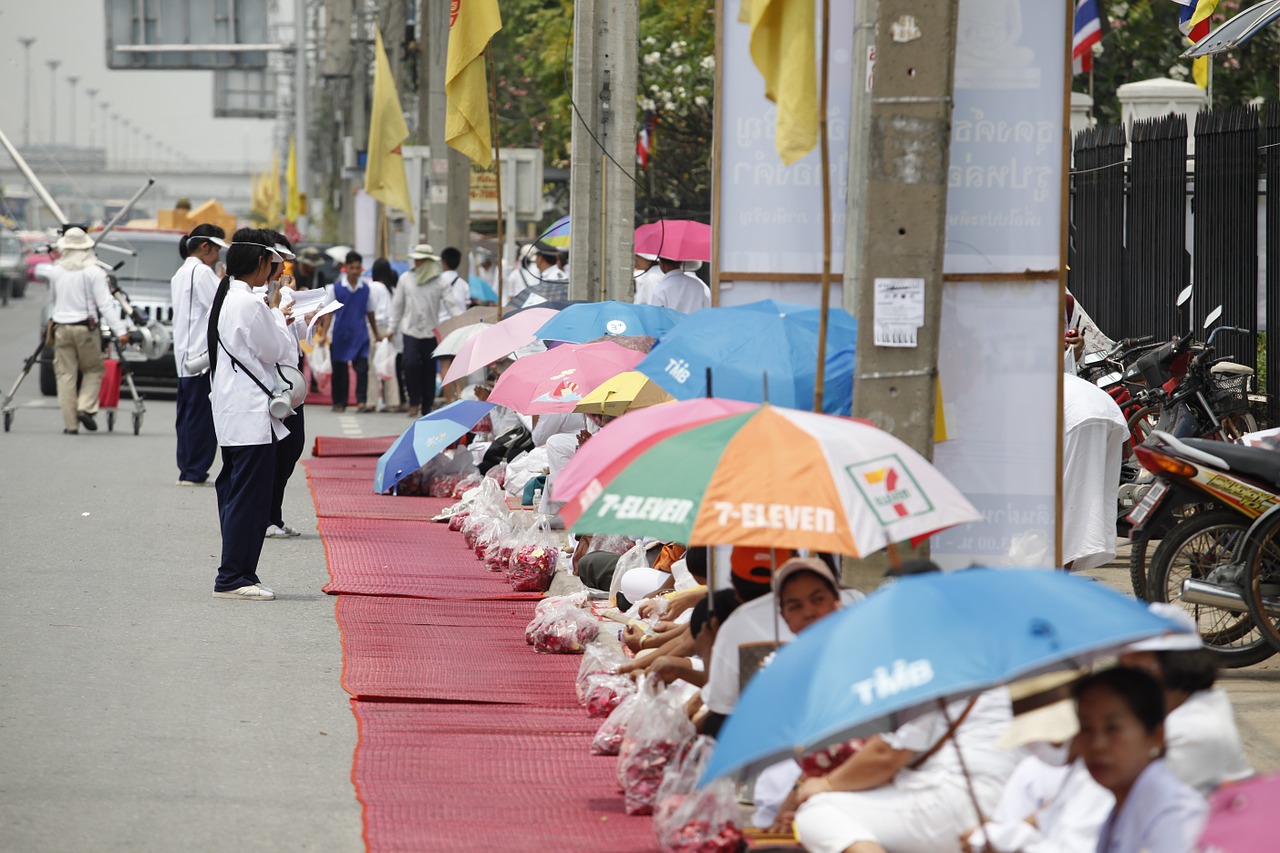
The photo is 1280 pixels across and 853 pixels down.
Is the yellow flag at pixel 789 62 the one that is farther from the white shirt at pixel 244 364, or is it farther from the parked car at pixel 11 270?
the parked car at pixel 11 270

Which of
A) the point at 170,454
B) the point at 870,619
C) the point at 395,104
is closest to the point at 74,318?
the point at 170,454

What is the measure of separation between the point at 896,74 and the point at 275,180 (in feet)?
257

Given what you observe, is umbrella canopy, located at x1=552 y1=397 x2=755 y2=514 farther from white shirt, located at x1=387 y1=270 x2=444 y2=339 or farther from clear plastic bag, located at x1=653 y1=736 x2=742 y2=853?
white shirt, located at x1=387 y1=270 x2=444 y2=339

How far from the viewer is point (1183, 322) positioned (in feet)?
41.7

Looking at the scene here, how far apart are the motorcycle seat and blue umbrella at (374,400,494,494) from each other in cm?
636

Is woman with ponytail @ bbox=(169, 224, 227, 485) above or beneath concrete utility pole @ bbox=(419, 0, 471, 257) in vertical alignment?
beneath

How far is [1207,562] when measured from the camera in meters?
7.77

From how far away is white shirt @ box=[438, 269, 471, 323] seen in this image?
20.2 m

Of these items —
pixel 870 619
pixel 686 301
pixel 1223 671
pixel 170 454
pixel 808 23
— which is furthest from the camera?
pixel 170 454

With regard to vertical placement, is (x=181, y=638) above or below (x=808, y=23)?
below

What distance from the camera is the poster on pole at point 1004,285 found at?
6543 mm

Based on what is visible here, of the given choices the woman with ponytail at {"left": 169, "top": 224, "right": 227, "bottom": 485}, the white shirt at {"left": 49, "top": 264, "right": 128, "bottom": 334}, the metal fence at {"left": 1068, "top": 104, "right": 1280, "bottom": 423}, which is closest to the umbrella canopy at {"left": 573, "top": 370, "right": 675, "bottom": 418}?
the woman with ponytail at {"left": 169, "top": 224, "right": 227, "bottom": 485}

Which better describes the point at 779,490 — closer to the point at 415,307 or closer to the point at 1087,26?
the point at 1087,26

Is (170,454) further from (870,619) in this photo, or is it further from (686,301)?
(870,619)
